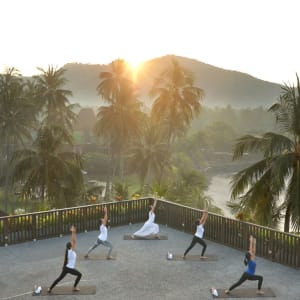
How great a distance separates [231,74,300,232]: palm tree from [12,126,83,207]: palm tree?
17.1 m

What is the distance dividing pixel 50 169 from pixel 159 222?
1385 cm

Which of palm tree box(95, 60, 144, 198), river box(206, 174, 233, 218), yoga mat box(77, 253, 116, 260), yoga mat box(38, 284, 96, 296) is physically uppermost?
palm tree box(95, 60, 144, 198)

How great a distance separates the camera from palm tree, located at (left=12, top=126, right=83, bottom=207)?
32.4 m

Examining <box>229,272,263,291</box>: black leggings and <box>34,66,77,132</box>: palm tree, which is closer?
<box>229,272,263,291</box>: black leggings

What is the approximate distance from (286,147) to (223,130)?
5508 inches

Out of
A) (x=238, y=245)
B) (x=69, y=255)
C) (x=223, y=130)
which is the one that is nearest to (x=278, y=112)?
(x=238, y=245)

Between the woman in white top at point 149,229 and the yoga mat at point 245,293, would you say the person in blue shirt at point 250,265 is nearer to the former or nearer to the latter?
the yoga mat at point 245,293

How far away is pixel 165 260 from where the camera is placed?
16203 millimetres

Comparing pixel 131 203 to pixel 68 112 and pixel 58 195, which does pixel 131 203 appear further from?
pixel 68 112

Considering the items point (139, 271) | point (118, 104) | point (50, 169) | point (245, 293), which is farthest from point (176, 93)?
point (245, 293)

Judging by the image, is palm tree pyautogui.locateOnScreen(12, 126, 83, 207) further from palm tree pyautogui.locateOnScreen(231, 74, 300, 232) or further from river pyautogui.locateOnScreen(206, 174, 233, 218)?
river pyautogui.locateOnScreen(206, 174, 233, 218)

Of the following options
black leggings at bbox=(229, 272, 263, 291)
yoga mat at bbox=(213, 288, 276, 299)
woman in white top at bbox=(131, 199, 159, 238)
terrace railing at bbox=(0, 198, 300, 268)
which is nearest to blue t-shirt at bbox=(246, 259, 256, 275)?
black leggings at bbox=(229, 272, 263, 291)

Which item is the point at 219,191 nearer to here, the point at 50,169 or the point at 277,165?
the point at 50,169

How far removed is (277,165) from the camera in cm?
1767
